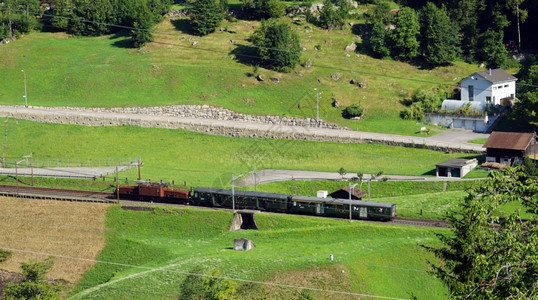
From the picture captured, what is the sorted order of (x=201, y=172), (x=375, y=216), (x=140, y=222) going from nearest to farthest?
(x=375, y=216) → (x=140, y=222) → (x=201, y=172)

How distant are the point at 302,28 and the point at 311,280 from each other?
72508 millimetres

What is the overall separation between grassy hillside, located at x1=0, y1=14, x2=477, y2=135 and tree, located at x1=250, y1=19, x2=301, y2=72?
1.88m

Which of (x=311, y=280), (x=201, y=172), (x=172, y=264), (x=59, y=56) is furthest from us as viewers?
(x=59, y=56)

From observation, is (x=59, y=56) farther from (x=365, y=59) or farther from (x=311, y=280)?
(x=311, y=280)

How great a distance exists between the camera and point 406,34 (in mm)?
113250

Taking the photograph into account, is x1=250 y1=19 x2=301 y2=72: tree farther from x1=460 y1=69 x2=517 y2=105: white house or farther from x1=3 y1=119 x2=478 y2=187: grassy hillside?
x1=460 y1=69 x2=517 y2=105: white house

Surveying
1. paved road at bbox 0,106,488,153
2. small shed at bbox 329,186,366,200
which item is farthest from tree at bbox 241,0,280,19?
small shed at bbox 329,186,366,200

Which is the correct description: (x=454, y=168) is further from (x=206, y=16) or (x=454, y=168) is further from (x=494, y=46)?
(x=206, y=16)

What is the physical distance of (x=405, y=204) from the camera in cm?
7275

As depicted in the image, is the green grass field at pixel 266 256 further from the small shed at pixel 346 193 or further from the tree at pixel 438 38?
the tree at pixel 438 38

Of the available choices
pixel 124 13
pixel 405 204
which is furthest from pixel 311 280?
pixel 124 13

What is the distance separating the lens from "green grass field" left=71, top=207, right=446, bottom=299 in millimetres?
57438

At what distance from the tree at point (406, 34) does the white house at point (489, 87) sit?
1374 centimetres

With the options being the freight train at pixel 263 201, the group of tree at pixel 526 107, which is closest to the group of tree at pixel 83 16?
the freight train at pixel 263 201
